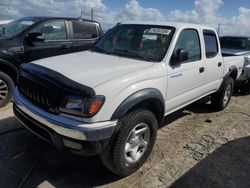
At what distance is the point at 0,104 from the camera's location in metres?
5.32

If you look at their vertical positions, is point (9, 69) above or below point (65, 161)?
above

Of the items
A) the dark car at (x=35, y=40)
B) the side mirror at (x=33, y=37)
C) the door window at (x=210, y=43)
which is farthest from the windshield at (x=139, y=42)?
the dark car at (x=35, y=40)

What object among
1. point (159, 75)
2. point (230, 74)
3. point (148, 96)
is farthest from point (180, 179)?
point (230, 74)

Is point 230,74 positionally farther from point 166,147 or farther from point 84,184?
point 84,184

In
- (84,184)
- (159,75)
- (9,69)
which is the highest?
(159,75)

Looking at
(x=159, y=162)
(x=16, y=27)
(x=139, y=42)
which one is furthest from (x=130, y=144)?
(x=16, y=27)

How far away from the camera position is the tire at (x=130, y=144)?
116 inches

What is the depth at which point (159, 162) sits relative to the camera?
12.1 ft

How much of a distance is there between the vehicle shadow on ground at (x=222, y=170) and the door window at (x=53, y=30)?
4.21 meters

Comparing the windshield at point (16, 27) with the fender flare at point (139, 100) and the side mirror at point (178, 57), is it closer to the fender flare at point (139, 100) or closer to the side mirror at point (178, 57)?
the side mirror at point (178, 57)

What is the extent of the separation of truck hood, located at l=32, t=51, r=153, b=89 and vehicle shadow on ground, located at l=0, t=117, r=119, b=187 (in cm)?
122

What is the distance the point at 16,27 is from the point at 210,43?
4189 mm

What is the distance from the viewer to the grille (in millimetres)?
2846

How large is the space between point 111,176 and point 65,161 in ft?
2.26
